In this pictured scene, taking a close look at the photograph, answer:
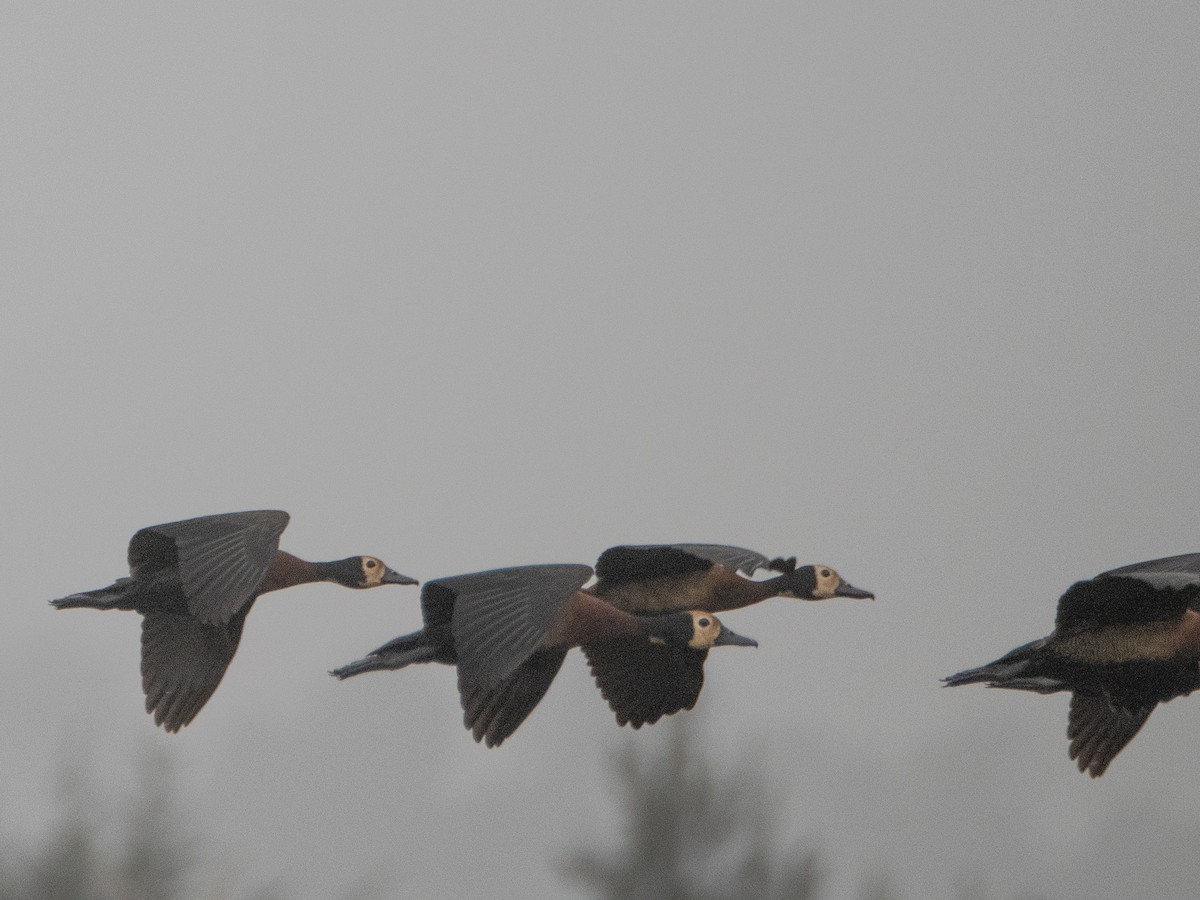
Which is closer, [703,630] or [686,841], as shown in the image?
[703,630]

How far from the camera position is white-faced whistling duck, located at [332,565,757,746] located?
8.34 meters

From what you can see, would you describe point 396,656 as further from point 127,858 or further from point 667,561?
point 127,858

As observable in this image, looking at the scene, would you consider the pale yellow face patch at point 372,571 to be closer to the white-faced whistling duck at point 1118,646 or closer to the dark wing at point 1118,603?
the white-faced whistling duck at point 1118,646

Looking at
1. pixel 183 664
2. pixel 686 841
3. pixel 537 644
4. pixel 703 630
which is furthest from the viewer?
pixel 686 841

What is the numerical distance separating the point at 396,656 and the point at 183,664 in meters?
1.36

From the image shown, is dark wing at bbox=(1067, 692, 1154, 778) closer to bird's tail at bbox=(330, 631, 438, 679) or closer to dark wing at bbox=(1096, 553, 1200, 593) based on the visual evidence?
dark wing at bbox=(1096, 553, 1200, 593)

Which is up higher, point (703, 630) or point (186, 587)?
point (186, 587)

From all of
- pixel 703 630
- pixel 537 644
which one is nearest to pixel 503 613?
pixel 537 644

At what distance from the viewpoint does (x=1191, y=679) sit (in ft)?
29.8

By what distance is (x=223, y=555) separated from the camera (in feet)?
28.9

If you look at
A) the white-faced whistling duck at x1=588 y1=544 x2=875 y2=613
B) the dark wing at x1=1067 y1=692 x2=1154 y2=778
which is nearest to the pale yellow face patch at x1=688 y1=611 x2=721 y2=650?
the white-faced whistling duck at x1=588 y1=544 x2=875 y2=613

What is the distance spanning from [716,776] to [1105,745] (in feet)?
29.3

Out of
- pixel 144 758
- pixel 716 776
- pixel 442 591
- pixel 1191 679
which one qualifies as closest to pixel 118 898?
pixel 144 758

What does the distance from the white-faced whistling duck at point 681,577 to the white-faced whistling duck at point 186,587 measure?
1.25 meters
